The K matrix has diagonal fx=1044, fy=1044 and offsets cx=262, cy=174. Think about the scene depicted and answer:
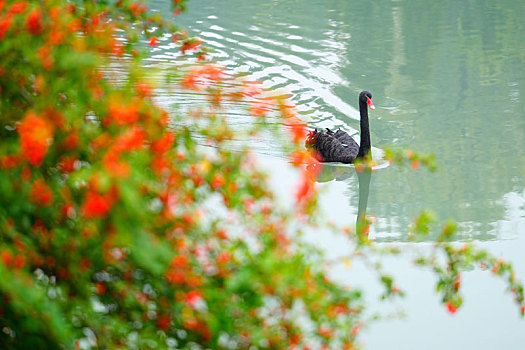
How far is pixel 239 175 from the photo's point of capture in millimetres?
2180

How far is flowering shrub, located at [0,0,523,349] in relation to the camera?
1671mm

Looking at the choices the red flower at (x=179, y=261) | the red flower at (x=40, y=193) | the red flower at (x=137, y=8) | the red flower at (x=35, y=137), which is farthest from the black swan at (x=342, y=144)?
the red flower at (x=35, y=137)

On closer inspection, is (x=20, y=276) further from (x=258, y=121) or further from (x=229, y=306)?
(x=258, y=121)

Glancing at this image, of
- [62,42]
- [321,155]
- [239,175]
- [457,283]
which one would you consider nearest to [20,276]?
[62,42]

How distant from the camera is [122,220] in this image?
147 centimetres

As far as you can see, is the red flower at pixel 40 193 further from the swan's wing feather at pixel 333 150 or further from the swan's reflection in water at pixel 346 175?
the swan's wing feather at pixel 333 150

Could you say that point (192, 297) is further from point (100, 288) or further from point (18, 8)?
point (18, 8)

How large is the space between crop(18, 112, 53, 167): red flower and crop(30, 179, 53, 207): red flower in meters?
0.10

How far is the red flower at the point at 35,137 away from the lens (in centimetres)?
162

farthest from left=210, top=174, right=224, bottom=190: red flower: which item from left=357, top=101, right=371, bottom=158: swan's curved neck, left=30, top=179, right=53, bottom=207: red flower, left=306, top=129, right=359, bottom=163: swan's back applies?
left=306, top=129, right=359, bottom=163: swan's back

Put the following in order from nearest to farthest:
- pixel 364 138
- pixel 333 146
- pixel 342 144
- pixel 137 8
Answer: pixel 137 8
pixel 364 138
pixel 333 146
pixel 342 144

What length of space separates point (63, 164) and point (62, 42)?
0.23m

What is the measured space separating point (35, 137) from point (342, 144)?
21.0ft

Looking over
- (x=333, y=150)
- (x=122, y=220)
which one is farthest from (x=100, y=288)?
(x=333, y=150)
